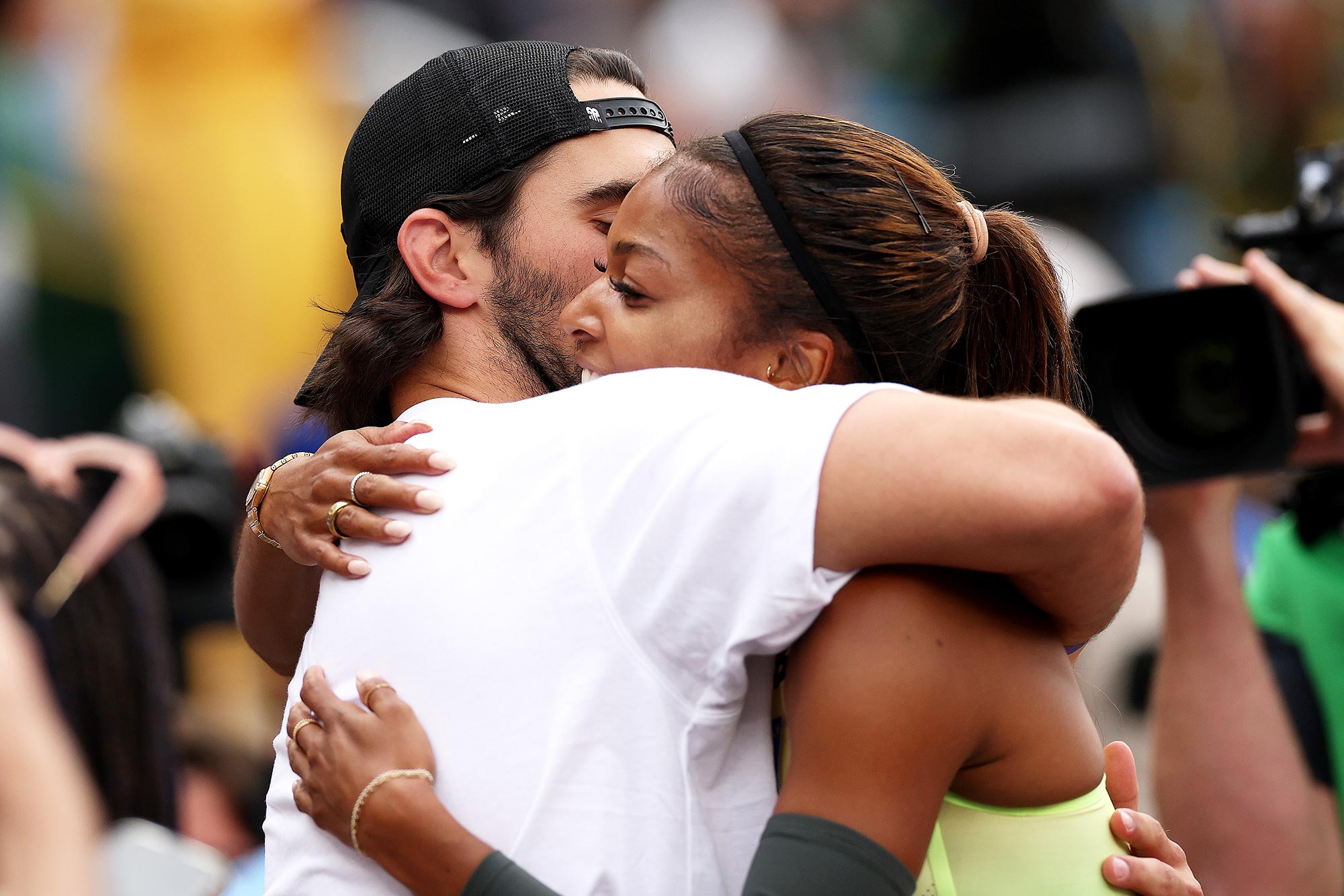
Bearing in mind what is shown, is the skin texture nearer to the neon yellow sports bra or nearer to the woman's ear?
the woman's ear

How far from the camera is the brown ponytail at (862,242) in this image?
1.67m

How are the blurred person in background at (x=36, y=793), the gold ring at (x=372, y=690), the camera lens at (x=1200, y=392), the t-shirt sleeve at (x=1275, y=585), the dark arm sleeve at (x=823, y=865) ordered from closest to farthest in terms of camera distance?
1. the dark arm sleeve at (x=823, y=865)
2. the gold ring at (x=372, y=690)
3. the blurred person in background at (x=36, y=793)
4. the camera lens at (x=1200, y=392)
5. the t-shirt sleeve at (x=1275, y=585)

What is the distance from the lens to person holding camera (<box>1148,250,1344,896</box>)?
2.83 m

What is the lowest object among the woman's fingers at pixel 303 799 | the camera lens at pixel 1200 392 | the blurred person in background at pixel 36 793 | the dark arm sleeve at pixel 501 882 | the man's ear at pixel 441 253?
the blurred person in background at pixel 36 793

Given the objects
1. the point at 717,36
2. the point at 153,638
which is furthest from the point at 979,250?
the point at 717,36

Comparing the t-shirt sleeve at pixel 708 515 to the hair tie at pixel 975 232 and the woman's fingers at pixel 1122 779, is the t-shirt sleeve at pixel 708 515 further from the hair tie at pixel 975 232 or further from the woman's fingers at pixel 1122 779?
the woman's fingers at pixel 1122 779

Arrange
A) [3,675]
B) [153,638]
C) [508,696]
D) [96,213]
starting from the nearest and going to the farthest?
[508,696]
[3,675]
[153,638]
[96,213]

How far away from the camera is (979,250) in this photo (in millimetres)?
1736

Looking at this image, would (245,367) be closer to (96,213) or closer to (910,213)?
(96,213)

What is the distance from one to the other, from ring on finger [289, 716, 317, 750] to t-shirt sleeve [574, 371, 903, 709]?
412 mm

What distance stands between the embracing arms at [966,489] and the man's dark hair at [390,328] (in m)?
0.80

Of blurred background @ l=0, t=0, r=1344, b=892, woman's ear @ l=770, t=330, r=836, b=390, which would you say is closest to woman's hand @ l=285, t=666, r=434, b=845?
woman's ear @ l=770, t=330, r=836, b=390

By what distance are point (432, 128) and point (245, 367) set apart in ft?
15.5

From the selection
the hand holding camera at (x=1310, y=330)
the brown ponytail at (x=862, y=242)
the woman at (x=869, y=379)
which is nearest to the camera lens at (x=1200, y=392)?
the hand holding camera at (x=1310, y=330)
